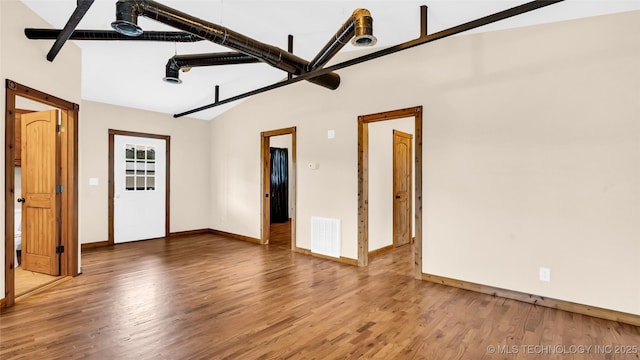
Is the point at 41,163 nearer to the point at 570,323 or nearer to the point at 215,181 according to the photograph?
the point at 215,181

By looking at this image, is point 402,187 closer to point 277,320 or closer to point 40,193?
point 277,320

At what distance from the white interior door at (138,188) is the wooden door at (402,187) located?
4700mm

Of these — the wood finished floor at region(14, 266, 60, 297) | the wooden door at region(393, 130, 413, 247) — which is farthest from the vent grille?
the wood finished floor at region(14, 266, 60, 297)

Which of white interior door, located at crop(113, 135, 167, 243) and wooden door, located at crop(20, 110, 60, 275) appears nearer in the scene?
wooden door, located at crop(20, 110, 60, 275)

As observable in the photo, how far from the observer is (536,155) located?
3.20 m

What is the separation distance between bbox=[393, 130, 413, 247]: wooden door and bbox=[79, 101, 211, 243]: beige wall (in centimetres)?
427

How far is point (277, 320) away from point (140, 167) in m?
5.01

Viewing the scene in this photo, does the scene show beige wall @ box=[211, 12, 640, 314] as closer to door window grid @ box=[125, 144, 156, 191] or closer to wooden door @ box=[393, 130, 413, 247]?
wooden door @ box=[393, 130, 413, 247]

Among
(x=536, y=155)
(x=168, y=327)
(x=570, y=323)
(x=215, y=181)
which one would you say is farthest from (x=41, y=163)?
(x=570, y=323)

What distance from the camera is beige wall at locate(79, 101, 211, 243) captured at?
222 inches

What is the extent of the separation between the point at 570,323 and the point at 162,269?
4619 millimetres

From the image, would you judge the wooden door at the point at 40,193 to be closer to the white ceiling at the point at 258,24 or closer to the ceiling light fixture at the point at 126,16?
the white ceiling at the point at 258,24

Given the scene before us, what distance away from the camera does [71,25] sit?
275 cm

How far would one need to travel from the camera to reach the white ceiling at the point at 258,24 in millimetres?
3051
